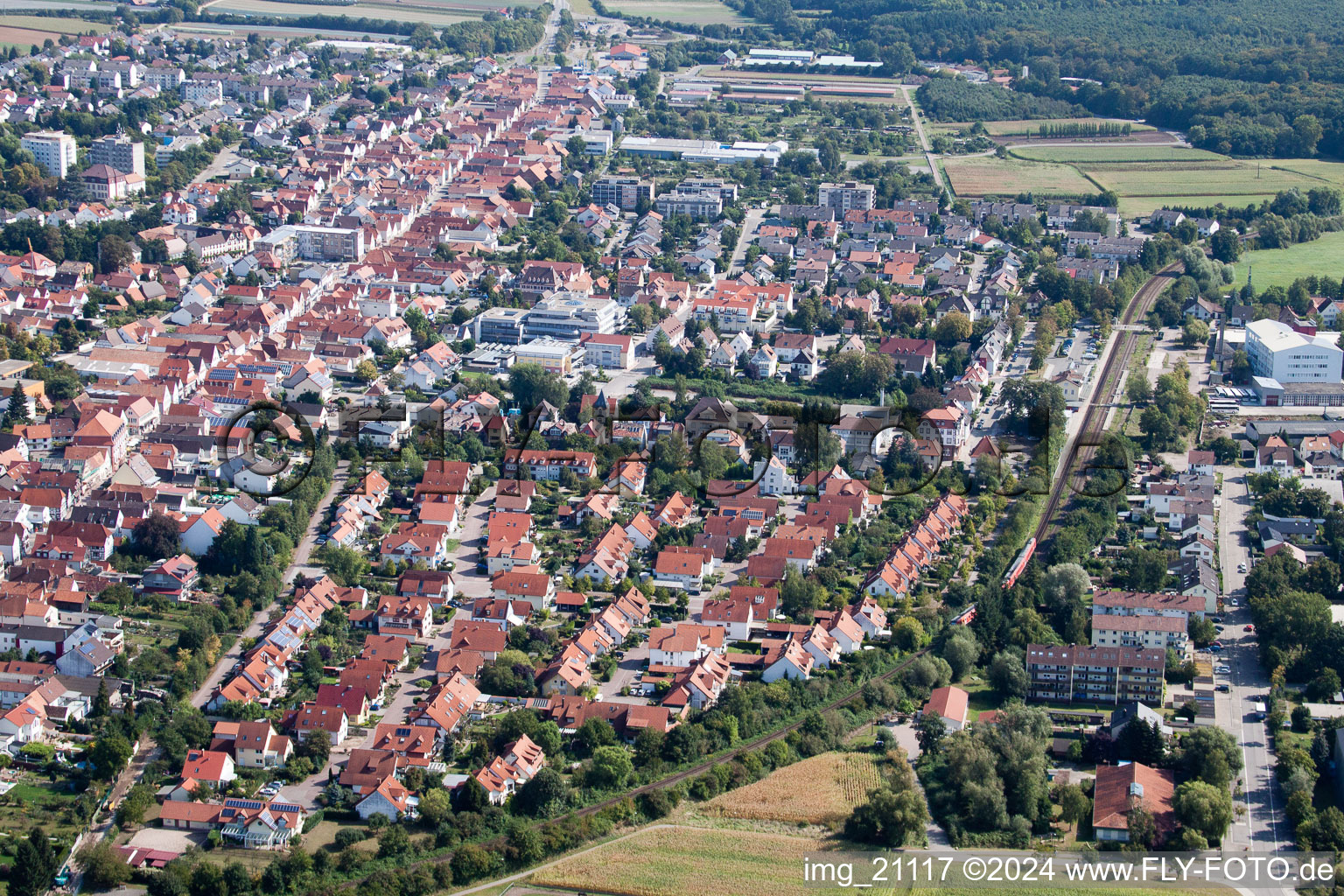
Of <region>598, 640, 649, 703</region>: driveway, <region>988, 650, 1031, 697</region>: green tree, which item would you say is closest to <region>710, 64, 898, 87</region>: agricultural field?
<region>598, 640, 649, 703</region>: driveway

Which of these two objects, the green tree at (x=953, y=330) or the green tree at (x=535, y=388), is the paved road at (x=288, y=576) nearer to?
the green tree at (x=535, y=388)

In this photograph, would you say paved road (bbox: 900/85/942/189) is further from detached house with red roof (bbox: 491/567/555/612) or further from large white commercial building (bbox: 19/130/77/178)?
detached house with red roof (bbox: 491/567/555/612)

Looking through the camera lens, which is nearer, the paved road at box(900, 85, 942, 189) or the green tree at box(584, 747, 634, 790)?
the green tree at box(584, 747, 634, 790)

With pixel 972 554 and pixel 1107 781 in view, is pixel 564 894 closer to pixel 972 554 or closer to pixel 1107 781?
pixel 1107 781

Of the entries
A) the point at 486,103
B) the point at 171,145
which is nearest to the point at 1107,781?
the point at 171,145

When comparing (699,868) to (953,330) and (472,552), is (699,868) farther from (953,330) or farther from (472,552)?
(953,330)

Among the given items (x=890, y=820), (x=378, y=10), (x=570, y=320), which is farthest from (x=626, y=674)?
(x=378, y=10)
